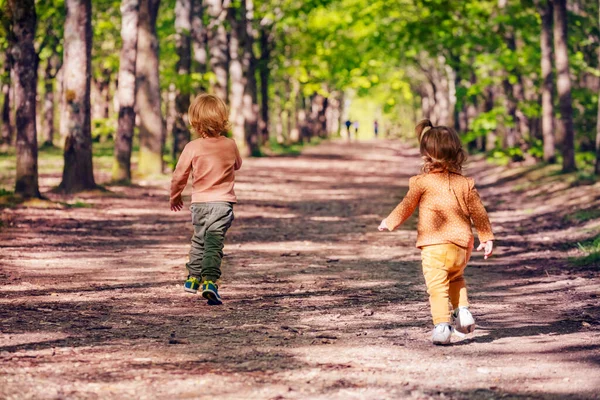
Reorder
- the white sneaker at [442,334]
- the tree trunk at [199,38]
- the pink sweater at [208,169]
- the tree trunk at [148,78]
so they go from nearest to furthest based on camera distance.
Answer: the white sneaker at [442,334]
the pink sweater at [208,169]
the tree trunk at [148,78]
the tree trunk at [199,38]

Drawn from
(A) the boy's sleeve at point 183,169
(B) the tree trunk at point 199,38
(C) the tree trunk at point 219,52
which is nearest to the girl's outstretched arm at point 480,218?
(A) the boy's sleeve at point 183,169

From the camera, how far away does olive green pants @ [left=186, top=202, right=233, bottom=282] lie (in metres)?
8.53

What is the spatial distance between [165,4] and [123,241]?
33.7m

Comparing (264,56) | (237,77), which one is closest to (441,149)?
(237,77)

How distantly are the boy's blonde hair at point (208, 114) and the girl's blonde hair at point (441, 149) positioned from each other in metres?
2.12

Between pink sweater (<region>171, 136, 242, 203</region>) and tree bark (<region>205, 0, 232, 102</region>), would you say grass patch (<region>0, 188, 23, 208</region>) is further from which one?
tree bark (<region>205, 0, 232, 102</region>)

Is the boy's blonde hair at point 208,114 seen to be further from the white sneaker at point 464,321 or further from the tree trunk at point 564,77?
the tree trunk at point 564,77

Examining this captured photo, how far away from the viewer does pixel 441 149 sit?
23.1 ft

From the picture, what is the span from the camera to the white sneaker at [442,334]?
6.78 metres

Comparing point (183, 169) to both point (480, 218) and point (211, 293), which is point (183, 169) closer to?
point (211, 293)

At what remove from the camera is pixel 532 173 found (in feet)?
80.7

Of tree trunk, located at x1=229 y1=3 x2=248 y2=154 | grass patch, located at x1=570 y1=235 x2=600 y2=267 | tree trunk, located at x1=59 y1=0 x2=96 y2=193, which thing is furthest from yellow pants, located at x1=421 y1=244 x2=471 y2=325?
tree trunk, located at x1=229 y1=3 x2=248 y2=154

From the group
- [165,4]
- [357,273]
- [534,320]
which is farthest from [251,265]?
[165,4]

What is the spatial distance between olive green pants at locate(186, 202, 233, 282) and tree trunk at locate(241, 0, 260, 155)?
29.5 metres
